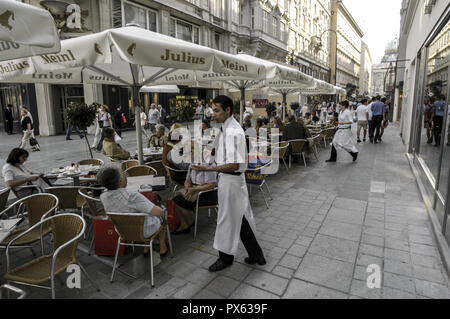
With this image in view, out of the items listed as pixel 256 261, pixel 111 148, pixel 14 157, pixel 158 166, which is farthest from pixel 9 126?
pixel 256 261

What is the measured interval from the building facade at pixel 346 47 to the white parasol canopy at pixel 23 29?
235 feet

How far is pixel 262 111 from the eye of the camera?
30375 mm

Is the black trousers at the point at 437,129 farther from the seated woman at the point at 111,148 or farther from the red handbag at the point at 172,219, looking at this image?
the seated woman at the point at 111,148

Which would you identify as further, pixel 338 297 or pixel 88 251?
pixel 88 251

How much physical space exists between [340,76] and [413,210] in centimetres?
8063

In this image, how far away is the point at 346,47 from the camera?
83.6 metres

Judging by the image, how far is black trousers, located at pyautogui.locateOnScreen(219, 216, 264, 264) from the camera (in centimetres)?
330

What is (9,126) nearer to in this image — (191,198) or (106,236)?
(106,236)

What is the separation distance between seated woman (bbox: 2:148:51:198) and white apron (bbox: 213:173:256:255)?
328 cm

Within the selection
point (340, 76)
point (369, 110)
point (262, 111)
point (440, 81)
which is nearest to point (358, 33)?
point (340, 76)

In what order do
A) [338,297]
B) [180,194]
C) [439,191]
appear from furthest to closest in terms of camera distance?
[439,191] → [180,194] → [338,297]

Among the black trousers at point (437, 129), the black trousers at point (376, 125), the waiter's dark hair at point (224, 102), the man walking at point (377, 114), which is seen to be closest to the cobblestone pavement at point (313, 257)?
the black trousers at point (437, 129)

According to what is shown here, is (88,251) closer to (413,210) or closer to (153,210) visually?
(153,210)
